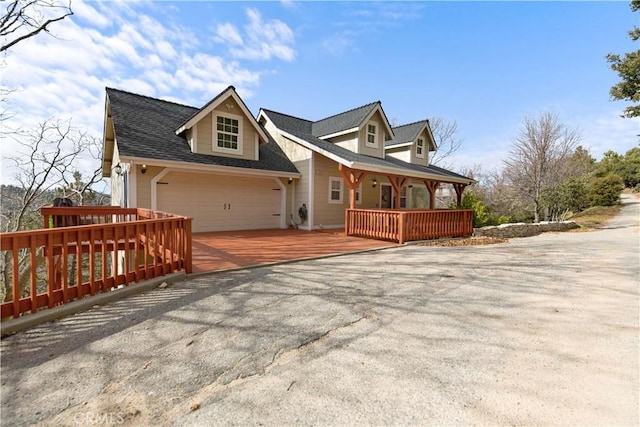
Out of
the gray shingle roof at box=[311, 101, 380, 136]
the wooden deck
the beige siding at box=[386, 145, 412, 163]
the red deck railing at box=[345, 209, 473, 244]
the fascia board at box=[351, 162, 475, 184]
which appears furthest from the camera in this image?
the beige siding at box=[386, 145, 412, 163]

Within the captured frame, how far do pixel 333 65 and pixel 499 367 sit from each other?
15.8 m

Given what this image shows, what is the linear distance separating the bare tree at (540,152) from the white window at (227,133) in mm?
17255

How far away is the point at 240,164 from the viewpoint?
11.0 m

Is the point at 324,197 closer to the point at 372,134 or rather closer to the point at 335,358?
the point at 372,134

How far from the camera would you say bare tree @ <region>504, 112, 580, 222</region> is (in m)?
17.2

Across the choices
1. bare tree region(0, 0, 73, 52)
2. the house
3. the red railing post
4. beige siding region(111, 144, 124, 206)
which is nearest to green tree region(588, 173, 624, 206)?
the house

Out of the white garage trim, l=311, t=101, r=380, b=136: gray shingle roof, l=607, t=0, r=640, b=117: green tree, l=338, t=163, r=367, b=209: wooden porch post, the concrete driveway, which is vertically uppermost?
l=607, t=0, r=640, b=117: green tree

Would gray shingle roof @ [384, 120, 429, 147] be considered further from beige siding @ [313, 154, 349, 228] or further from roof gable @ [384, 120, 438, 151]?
beige siding @ [313, 154, 349, 228]

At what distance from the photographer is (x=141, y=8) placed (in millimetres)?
7977

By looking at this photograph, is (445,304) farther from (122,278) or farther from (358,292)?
(122,278)

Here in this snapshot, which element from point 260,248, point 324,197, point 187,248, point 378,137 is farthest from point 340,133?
point 187,248

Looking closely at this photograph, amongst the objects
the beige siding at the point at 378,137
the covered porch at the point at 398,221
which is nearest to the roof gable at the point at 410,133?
the beige siding at the point at 378,137

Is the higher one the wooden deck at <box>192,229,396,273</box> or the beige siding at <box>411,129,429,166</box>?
the beige siding at <box>411,129,429,166</box>

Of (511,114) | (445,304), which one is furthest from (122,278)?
(511,114)
